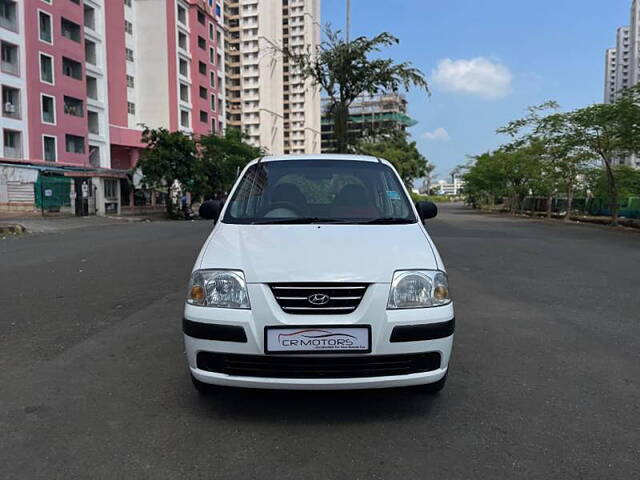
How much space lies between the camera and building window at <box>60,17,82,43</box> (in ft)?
116

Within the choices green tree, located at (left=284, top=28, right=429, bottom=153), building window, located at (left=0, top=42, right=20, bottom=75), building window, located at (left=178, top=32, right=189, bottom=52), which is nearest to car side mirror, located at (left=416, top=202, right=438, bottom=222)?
green tree, located at (left=284, top=28, right=429, bottom=153)

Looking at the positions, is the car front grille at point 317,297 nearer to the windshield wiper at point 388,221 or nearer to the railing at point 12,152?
the windshield wiper at point 388,221

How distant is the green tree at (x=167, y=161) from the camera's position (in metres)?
30.1

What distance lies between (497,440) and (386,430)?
1.96ft

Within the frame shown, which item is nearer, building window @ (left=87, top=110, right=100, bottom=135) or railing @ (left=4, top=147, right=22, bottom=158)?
railing @ (left=4, top=147, right=22, bottom=158)

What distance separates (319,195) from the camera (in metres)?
4.39

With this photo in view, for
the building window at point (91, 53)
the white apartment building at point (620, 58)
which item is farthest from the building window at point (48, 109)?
the white apartment building at point (620, 58)

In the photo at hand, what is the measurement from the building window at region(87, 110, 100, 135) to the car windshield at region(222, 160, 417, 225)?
37.7 meters

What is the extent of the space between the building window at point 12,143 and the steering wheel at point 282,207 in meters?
30.6

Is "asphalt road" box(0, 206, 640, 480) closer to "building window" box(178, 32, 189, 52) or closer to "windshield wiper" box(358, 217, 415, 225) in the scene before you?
"windshield wiper" box(358, 217, 415, 225)

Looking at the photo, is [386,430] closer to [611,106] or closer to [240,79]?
[611,106]

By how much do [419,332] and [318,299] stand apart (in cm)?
59

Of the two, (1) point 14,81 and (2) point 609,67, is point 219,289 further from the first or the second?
(2) point 609,67

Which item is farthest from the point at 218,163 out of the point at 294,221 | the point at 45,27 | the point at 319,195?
the point at 294,221
